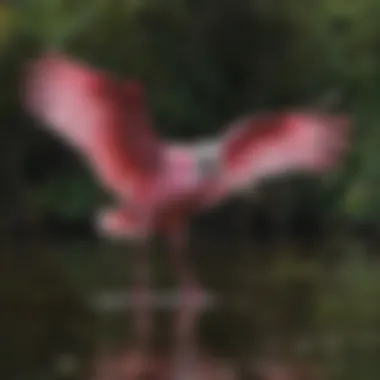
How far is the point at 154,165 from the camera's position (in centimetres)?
291

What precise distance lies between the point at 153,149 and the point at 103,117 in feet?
0.43

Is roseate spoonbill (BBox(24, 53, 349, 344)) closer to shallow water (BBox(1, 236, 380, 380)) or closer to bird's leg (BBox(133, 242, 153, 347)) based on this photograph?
bird's leg (BBox(133, 242, 153, 347))

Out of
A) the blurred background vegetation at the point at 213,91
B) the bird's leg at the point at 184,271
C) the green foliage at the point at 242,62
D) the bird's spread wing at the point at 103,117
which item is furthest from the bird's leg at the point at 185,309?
the green foliage at the point at 242,62

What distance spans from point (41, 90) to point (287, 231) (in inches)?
59.1

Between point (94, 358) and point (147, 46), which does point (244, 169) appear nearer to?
point (94, 358)

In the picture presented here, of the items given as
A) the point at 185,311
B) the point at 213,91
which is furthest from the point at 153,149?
the point at 213,91

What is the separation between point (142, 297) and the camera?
2.92m

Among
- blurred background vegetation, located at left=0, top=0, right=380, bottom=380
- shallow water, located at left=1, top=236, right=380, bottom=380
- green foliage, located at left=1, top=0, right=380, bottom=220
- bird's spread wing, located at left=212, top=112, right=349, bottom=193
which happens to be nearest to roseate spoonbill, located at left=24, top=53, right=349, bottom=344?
bird's spread wing, located at left=212, top=112, right=349, bottom=193

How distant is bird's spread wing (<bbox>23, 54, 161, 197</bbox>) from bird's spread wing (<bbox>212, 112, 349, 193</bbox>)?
0.17 m

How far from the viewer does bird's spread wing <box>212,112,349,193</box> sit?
2.85 meters

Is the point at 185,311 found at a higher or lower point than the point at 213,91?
lower

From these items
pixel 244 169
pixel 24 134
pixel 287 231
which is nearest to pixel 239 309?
pixel 244 169

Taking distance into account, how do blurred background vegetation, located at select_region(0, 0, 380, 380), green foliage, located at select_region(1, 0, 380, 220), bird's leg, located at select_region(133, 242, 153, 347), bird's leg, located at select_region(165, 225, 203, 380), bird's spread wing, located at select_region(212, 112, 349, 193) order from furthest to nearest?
1. green foliage, located at select_region(1, 0, 380, 220)
2. blurred background vegetation, located at select_region(0, 0, 380, 380)
3. bird's spread wing, located at select_region(212, 112, 349, 193)
4. bird's leg, located at select_region(133, 242, 153, 347)
5. bird's leg, located at select_region(165, 225, 203, 380)

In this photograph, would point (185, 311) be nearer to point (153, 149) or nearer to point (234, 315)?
point (234, 315)
